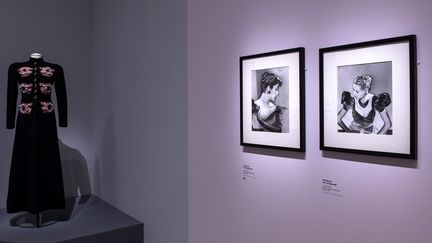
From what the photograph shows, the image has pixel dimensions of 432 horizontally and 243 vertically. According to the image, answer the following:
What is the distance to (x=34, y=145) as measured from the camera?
3117mm

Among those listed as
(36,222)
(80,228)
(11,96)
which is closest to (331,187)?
(80,228)

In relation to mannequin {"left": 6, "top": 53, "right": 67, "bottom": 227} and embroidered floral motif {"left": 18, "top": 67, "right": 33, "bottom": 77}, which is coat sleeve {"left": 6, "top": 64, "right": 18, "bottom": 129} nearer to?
mannequin {"left": 6, "top": 53, "right": 67, "bottom": 227}

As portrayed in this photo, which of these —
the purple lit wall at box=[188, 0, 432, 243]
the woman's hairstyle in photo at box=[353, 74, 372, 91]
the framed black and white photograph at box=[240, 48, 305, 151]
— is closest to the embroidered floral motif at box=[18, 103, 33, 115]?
the purple lit wall at box=[188, 0, 432, 243]

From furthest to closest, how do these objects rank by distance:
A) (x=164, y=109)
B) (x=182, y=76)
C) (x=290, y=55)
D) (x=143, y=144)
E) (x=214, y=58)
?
1. (x=143, y=144)
2. (x=164, y=109)
3. (x=182, y=76)
4. (x=214, y=58)
5. (x=290, y=55)

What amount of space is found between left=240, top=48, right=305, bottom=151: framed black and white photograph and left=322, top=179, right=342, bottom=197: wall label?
0.64ft

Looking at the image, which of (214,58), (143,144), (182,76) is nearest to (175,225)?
(143,144)

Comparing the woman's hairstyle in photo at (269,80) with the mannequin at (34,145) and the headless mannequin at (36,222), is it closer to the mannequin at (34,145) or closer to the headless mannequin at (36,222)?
the mannequin at (34,145)

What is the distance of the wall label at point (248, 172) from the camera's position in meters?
2.23

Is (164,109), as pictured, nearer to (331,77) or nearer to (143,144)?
(143,144)

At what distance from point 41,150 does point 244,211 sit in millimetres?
1809

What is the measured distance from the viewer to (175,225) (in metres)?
2.90

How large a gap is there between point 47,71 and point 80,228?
4.27ft

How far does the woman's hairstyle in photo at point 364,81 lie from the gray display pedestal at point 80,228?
2.30m

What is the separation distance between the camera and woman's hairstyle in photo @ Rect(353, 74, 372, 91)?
163 cm
